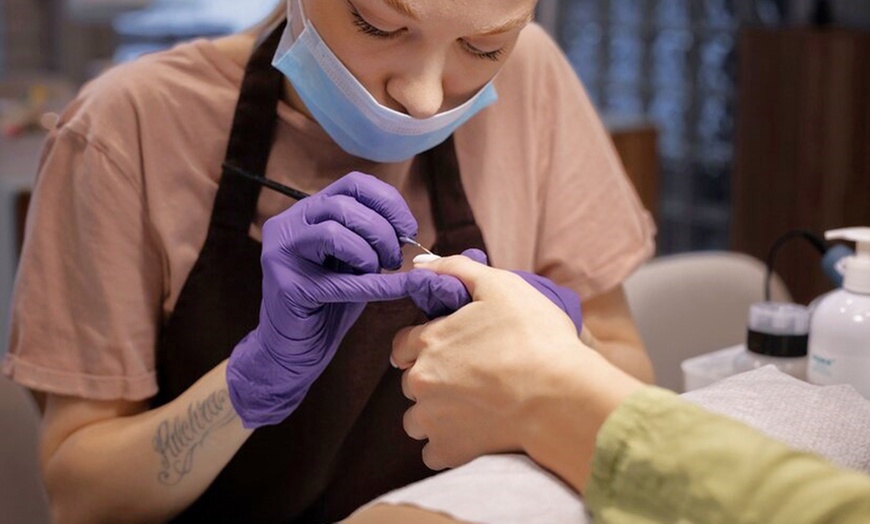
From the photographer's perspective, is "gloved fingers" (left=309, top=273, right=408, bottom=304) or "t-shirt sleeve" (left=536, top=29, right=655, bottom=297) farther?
"t-shirt sleeve" (left=536, top=29, right=655, bottom=297)

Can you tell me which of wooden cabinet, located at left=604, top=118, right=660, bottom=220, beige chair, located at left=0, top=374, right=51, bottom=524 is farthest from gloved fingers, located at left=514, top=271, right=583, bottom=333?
wooden cabinet, located at left=604, top=118, right=660, bottom=220

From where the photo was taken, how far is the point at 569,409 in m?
0.84

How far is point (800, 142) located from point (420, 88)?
253cm

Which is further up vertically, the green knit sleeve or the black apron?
the green knit sleeve

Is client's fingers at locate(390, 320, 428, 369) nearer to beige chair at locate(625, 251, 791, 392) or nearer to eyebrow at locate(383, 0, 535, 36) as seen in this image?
eyebrow at locate(383, 0, 535, 36)

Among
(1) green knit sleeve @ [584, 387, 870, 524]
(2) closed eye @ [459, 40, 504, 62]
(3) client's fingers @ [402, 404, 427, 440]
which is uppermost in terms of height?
(2) closed eye @ [459, 40, 504, 62]

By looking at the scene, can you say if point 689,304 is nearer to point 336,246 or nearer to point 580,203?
point 580,203

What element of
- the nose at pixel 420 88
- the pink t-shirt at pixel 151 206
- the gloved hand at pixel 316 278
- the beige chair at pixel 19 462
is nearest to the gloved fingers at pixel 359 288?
the gloved hand at pixel 316 278

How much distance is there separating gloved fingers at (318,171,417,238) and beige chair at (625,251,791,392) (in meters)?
0.92

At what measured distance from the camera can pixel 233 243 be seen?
4.32 ft

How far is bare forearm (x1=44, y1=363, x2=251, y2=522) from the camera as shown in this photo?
123 cm

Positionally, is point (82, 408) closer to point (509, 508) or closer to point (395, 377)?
point (395, 377)

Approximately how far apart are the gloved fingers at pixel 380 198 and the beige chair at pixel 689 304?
92 cm

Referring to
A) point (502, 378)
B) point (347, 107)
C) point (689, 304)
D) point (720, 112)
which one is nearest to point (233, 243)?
point (347, 107)
